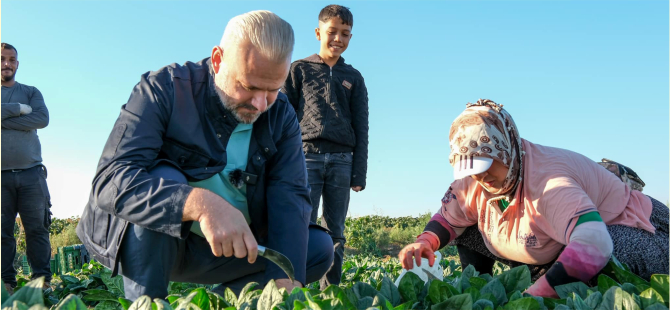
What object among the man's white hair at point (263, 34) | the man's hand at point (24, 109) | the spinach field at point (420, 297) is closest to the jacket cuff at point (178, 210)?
the spinach field at point (420, 297)

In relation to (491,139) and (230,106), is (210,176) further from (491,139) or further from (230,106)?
(491,139)

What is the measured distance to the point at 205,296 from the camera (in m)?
1.66

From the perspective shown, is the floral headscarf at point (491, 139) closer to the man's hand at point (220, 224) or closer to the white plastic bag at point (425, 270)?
the white plastic bag at point (425, 270)

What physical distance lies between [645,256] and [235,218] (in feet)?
6.25

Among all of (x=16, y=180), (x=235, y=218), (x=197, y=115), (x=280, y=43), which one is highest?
(x=280, y=43)

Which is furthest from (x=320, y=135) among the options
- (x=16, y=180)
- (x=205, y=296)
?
(x=16, y=180)

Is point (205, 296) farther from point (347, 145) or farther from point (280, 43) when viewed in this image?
point (347, 145)

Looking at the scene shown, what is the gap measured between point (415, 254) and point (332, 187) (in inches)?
58.8

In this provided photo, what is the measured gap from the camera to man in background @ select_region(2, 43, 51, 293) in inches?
194

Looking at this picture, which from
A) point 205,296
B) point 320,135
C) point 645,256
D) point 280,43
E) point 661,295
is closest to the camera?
point 205,296

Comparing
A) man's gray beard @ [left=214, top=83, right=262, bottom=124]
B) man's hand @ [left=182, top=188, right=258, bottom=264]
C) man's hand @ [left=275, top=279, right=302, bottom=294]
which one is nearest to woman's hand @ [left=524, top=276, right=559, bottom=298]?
man's hand @ [left=275, top=279, right=302, bottom=294]

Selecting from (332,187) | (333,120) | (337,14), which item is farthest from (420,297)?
(337,14)

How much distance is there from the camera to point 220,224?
6.33 ft

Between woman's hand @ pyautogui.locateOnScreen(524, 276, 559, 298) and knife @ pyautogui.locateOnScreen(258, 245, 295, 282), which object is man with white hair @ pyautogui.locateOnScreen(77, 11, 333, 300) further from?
woman's hand @ pyautogui.locateOnScreen(524, 276, 559, 298)
